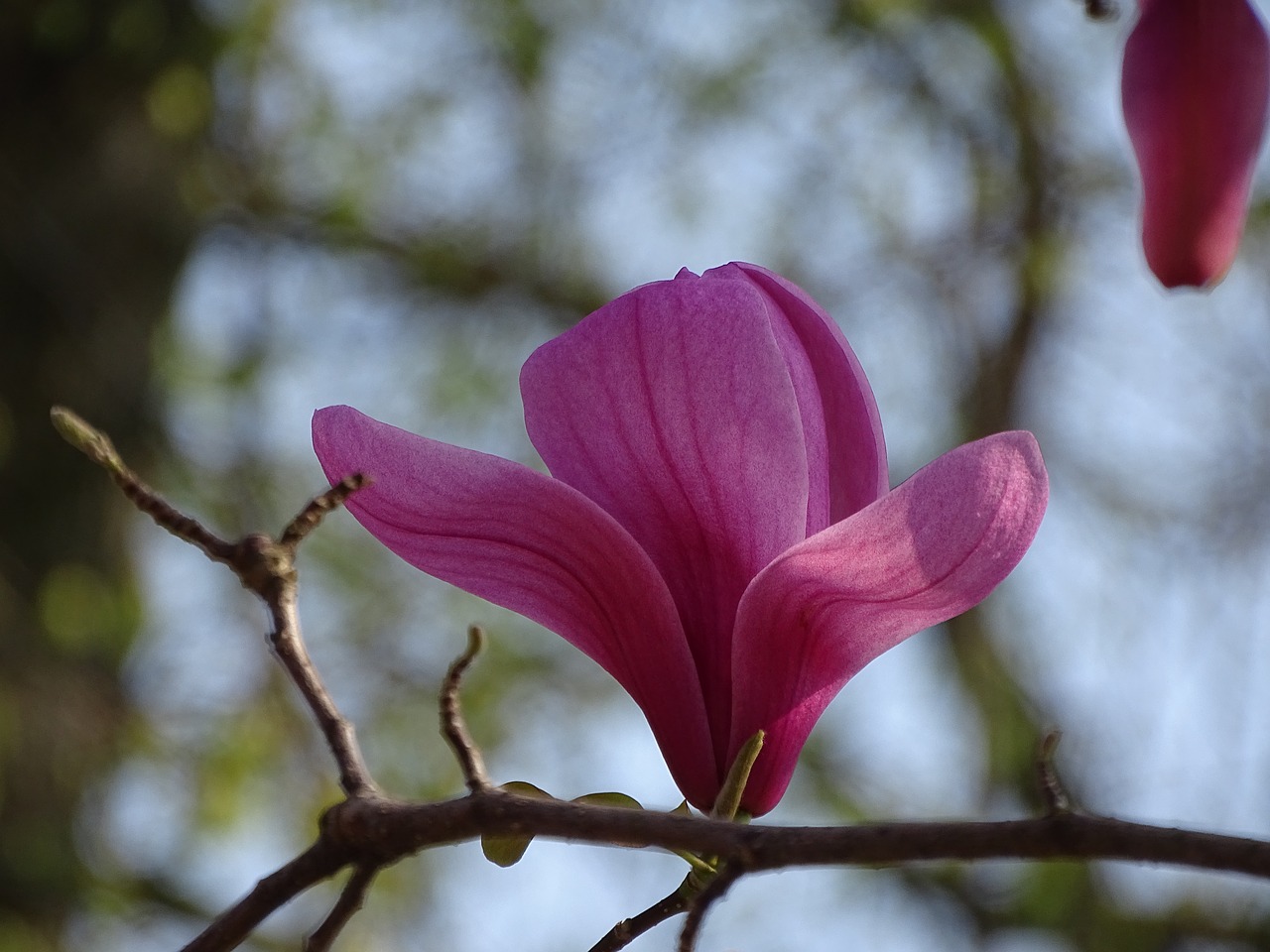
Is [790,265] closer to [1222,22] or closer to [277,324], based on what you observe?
[277,324]

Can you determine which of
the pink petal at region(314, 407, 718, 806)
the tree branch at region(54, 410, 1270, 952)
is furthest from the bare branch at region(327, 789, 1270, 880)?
the pink petal at region(314, 407, 718, 806)

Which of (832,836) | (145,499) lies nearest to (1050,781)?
(832,836)

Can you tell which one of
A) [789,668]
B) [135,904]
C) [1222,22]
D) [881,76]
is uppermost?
[881,76]

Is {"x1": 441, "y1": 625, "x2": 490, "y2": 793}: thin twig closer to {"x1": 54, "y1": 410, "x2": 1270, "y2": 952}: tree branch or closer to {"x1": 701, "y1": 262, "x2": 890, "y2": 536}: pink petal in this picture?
{"x1": 54, "y1": 410, "x2": 1270, "y2": 952}: tree branch

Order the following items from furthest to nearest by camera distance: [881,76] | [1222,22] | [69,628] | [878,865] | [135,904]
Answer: [881,76] < [135,904] < [69,628] < [1222,22] < [878,865]

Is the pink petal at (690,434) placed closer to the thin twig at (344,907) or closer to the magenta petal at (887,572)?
the magenta petal at (887,572)

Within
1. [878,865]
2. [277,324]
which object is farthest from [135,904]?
[878,865]
